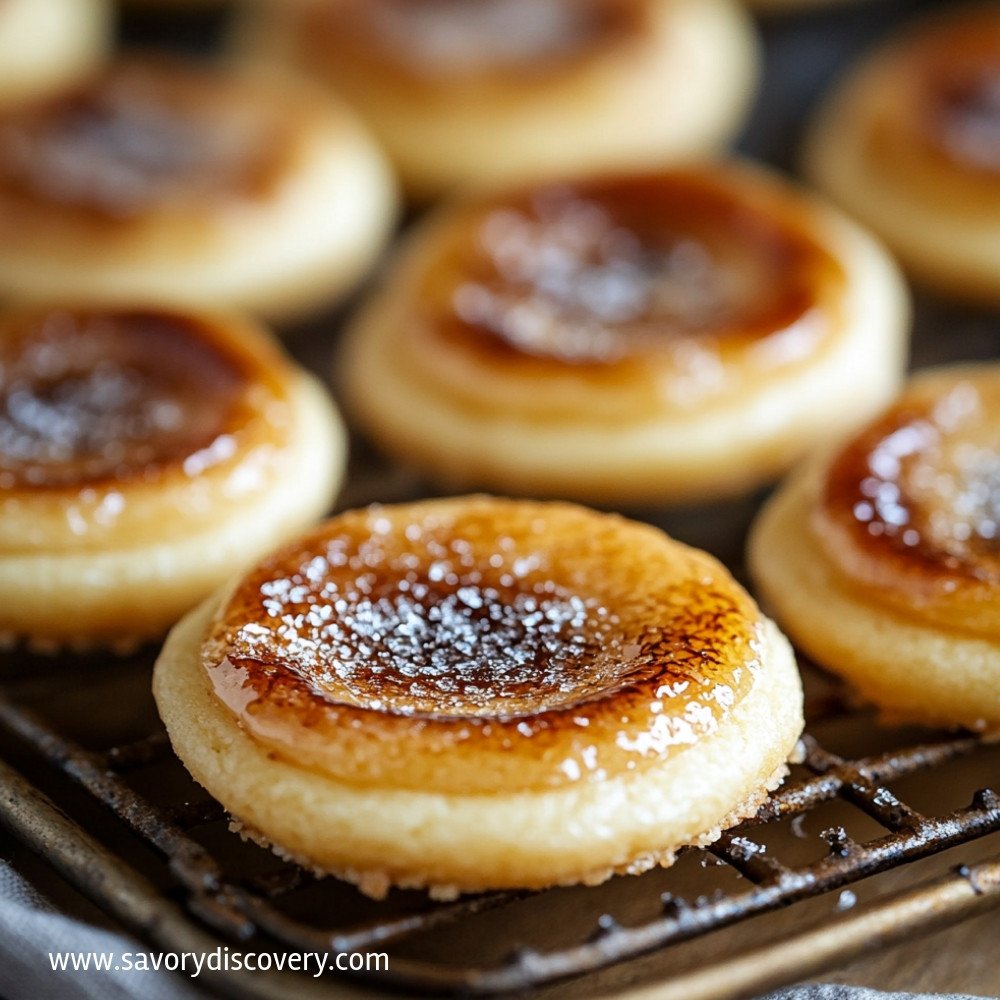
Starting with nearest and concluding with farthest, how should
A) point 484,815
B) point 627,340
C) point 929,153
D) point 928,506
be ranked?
point 484,815 → point 928,506 → point 627,340 → point 929,153

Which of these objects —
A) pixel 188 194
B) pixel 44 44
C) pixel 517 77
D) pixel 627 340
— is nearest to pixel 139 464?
pixel 627 340

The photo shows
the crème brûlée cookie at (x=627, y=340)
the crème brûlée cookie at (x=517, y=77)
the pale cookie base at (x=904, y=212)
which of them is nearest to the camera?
the crème brûlée cookie at (x=627, y=340)

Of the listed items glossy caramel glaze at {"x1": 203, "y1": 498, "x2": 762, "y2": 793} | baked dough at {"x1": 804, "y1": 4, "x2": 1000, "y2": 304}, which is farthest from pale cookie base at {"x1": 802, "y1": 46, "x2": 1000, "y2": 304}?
glossy caramel glaze at {"x1": 203, "y1": 498, "x2": 762, "y2": 793}

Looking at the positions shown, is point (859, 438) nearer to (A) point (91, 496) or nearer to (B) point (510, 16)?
(A) point (91, 496)

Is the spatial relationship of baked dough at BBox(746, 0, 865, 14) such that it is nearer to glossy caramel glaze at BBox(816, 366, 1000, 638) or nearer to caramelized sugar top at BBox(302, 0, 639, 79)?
caramelized sugar top at BBox(302, 0, 639, 79)

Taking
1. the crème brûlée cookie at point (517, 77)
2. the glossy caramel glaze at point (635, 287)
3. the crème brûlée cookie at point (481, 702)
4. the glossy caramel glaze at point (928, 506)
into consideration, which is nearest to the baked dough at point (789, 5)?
the crème brûlée cookie at point (517, 77)

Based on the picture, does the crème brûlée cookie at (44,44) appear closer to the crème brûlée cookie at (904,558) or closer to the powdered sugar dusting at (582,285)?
the powdered sugar dusting at (582,285)

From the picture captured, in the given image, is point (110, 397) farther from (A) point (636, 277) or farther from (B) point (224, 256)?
(A) point (636, 277)
